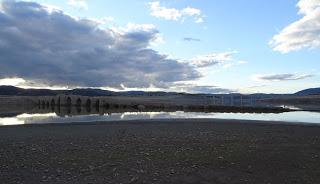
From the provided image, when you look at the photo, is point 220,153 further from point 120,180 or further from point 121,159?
point 120,180

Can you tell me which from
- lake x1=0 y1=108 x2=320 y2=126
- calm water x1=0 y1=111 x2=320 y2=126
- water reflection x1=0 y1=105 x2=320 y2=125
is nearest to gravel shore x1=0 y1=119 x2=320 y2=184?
lake x1=0 y1=108 x2=320 y2=126

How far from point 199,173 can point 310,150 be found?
794 cm

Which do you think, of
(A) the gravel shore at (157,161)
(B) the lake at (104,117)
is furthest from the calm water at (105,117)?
(A) the gravel shore at (157,161)

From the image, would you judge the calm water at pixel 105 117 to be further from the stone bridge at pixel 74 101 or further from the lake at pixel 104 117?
the stone bridge at pixel 74 101

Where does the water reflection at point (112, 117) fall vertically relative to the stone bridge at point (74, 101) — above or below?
below

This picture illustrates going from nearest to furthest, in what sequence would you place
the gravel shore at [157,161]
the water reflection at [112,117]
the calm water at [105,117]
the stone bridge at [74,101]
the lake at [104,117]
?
the gravel shore at [157,161] < the calm water at [105,117] < the lake at [104,117] < the water reflection at [112,117] < the stone bridge at [74,101]

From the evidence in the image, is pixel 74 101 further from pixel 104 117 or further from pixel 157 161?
pixel 157 161

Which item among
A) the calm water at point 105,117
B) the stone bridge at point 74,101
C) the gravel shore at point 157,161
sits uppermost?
the stone bridge at point 74,101

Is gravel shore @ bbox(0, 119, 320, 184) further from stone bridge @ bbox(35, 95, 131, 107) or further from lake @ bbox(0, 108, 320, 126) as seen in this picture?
stone bridge @ bbox(35, 95, 131, 107)

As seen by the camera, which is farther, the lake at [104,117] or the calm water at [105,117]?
the lake at [104,117]

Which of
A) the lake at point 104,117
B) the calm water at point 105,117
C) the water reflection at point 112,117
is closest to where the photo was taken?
the calm water at point 105,117

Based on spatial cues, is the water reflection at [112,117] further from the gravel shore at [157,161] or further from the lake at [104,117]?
the gravel shore at [157,161]

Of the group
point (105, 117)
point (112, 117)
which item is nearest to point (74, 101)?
point (105, 117)

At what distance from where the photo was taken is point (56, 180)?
12742 millimetres
